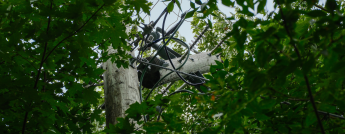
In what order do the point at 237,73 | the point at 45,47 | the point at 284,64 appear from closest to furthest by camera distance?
the point at 284,64, the point at 237,73, the point at 45,47

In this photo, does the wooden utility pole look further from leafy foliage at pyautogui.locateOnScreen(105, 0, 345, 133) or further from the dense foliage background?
leafy foliage at pyautogui.locateOnScreen(105, 0, 345, 133)

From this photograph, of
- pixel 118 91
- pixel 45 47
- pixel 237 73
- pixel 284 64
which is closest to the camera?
pixel 284 64

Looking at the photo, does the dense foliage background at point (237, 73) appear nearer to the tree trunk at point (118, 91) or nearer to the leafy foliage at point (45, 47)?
the leafy foliage at point (45, 47)

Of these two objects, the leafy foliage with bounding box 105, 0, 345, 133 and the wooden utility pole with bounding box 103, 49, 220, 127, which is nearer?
the leafy foliage with bounding box 105, 0, 345, 133

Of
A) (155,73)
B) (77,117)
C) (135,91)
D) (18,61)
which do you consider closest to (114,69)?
(135,91)

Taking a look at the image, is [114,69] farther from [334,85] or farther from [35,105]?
[334,85]

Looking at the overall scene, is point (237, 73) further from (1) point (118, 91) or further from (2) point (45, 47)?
(1) point (118, 91)

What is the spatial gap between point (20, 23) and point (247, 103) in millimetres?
1223

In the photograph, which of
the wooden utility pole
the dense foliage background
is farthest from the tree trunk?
the dense foliage background

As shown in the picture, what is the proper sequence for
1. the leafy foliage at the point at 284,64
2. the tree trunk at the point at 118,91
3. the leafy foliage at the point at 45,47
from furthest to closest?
the tree trunk at the point at 118,91
the leafy foliage at the point at 45,47
the leafy foliage at the point at 284,64

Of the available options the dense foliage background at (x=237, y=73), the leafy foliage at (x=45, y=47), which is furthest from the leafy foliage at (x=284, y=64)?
the leafy foliage at (x=45, y=47)

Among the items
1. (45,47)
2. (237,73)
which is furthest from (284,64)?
(45,47)

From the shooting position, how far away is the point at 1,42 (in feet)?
4.05

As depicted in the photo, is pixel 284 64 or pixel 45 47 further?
pixel 45 47
